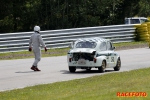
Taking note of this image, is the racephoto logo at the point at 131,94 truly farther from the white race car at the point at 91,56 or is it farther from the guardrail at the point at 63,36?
the guardrail at the point at 63,36

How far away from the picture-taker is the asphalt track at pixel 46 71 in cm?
1802

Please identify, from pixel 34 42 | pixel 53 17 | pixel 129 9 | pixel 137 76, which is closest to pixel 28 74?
pixel 34 42

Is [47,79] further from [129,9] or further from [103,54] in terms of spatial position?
[129,9]

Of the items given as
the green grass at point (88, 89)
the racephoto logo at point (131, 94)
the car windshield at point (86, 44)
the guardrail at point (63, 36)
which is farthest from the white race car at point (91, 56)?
the guardrail at point (63, 36)

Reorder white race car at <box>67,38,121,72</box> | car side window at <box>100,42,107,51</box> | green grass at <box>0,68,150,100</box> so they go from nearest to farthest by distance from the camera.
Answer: green grass at <box>0,68,150,100</box> → white race car at <box>67,38,121,72</box> → car side window at <box>100,42,107,51</box>

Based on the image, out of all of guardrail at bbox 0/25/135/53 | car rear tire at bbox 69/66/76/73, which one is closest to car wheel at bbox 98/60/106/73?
car rear tire at bbox 69/66/76/73

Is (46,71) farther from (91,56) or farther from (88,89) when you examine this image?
(88,89)

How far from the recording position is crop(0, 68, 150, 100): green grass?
43.2 feet

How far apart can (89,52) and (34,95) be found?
717 centimetres

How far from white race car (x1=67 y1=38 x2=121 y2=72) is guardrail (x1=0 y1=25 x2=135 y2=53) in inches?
346

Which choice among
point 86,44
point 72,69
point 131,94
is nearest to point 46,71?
point 72,69

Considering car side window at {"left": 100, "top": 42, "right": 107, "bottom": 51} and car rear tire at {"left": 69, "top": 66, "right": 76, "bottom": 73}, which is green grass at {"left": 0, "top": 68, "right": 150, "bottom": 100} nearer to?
car rear tire at {"left": 69, "top": 66, "right": 76, "bottom": 73}

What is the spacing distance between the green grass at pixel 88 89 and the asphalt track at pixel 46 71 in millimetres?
1422

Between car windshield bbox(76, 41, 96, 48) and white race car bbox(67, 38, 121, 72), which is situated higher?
car windshield bbox(76, 41, 96, 48)
